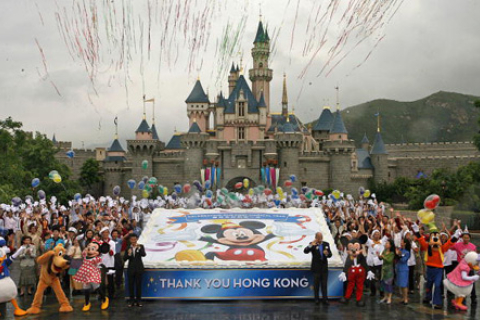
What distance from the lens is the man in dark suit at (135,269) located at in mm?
9320

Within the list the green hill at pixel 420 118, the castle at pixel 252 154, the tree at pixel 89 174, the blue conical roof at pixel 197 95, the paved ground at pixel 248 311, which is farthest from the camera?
the green hill at pixel 420 118

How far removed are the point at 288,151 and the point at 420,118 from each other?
114 meters

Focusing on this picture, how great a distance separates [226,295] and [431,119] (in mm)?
156935

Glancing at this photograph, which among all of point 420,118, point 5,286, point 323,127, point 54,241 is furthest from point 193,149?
point 420,118

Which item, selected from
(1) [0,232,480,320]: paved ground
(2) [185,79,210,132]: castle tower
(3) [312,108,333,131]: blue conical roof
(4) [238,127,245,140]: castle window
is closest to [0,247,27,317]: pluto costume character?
(1) [0,232,480,320]: paved ground

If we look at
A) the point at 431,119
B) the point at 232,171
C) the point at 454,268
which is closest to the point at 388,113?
the point at 431,119

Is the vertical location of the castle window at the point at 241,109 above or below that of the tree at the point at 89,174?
above

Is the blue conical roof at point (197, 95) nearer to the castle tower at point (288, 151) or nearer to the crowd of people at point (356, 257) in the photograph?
the castle tower at point (288, 151)

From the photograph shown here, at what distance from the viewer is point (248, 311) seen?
8938mm

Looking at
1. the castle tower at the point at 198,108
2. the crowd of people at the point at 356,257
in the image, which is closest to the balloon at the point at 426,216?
the crowd of people at the point at 356,257

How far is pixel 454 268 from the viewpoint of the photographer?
982 cm

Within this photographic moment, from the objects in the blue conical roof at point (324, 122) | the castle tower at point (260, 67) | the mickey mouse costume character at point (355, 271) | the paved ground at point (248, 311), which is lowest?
the paved ground at point (248, 311)

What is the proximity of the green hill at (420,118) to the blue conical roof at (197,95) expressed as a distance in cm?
8234

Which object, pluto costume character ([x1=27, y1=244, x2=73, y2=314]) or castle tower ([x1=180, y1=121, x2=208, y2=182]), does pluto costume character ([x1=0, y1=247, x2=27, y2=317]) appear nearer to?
pluto costume character ([x1=27, y1=244, x2=73, y2=314])
